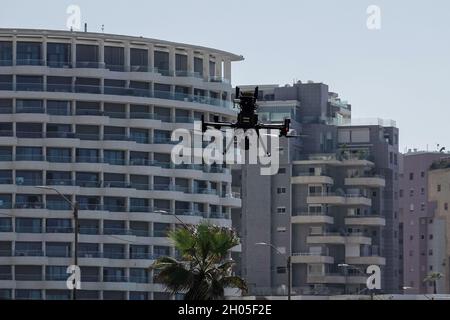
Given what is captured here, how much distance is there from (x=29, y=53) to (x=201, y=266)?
99199mm

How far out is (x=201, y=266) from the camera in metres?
75.4

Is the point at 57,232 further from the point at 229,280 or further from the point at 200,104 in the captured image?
the point at 229,280

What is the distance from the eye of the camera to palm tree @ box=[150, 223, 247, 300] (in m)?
74.1

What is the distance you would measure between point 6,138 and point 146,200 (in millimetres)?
17775

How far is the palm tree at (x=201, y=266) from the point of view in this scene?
243 feet

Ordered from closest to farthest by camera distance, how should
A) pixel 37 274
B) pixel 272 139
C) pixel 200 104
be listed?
1. pixel 37 274
2. pixel 200 104
3. pixel 272 139

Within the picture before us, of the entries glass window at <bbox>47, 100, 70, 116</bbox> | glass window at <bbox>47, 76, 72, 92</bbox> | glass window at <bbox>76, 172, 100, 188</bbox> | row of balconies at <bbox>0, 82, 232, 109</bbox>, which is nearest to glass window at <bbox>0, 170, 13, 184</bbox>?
glass window at <bbox>76, 172, 100, 188</bbox>

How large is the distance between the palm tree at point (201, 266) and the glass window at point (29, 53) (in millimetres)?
95960

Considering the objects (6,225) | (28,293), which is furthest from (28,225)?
(28,293)

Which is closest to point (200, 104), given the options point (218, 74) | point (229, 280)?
point (218, 74)

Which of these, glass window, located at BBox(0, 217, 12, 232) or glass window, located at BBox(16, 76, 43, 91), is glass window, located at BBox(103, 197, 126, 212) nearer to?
glass window, located at BBox(0, 217, 12, 232)

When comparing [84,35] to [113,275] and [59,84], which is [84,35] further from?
[113,275]

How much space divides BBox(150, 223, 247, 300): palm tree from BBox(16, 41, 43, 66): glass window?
96.0m

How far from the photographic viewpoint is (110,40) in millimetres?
172875
